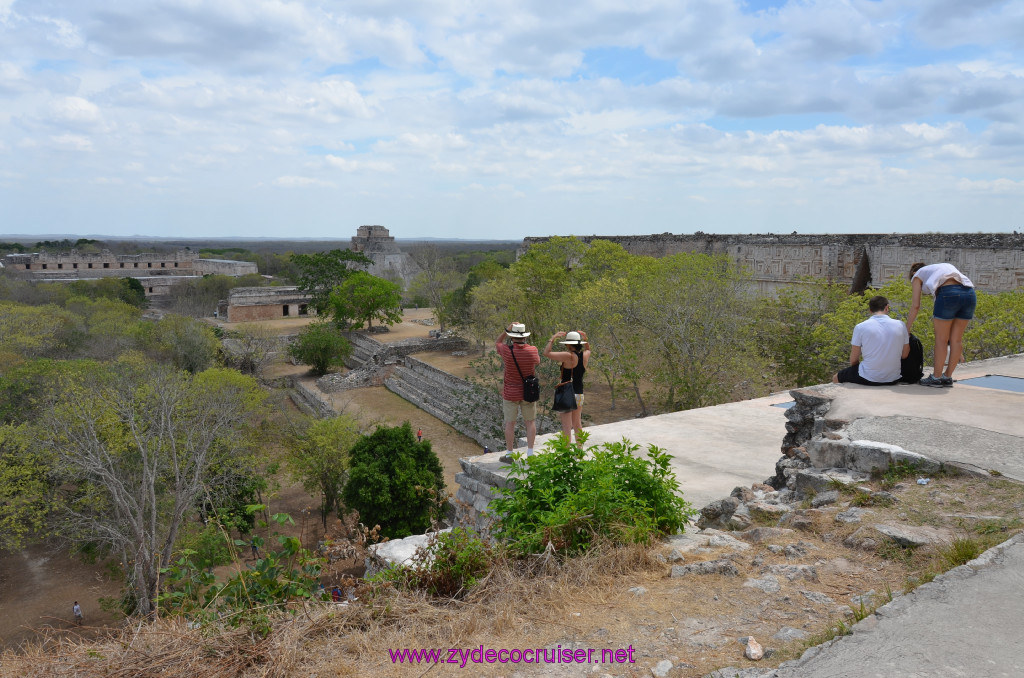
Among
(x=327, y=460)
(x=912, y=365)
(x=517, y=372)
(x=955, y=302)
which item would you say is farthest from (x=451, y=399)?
(x=955, y=302)

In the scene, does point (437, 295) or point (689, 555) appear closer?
point (689, 555)

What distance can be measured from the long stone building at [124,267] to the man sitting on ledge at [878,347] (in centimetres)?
4550

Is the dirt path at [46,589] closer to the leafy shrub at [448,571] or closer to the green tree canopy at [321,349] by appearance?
the leafy shrub at [448,571]

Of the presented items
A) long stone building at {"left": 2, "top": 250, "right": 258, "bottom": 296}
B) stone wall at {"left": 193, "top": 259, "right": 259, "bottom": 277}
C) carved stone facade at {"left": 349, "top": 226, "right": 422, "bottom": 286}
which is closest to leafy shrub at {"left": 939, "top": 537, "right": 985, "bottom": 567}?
carved stone facade at {"left": 349, "top": 226, "right": 422, "bottom": 286}

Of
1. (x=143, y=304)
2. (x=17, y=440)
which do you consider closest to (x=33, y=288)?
(x=143, y=304)

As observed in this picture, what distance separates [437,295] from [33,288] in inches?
801

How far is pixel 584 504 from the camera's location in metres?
3.29

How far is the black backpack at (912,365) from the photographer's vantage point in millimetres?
5016

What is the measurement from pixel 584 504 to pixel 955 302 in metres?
3.77

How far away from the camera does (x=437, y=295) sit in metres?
31.0

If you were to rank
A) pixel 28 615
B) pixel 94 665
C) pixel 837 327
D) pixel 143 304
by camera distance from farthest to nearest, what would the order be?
pixel 143 304 < pixel 837 327 < pixel 28 615 < pixel 94 665

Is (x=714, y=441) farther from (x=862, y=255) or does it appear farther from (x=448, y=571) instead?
(x=862, y=255)

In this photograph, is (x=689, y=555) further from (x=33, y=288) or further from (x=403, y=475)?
(x=33, y=288)

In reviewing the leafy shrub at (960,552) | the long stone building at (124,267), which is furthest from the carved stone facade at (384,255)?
the leafy shrub at (960,552)
